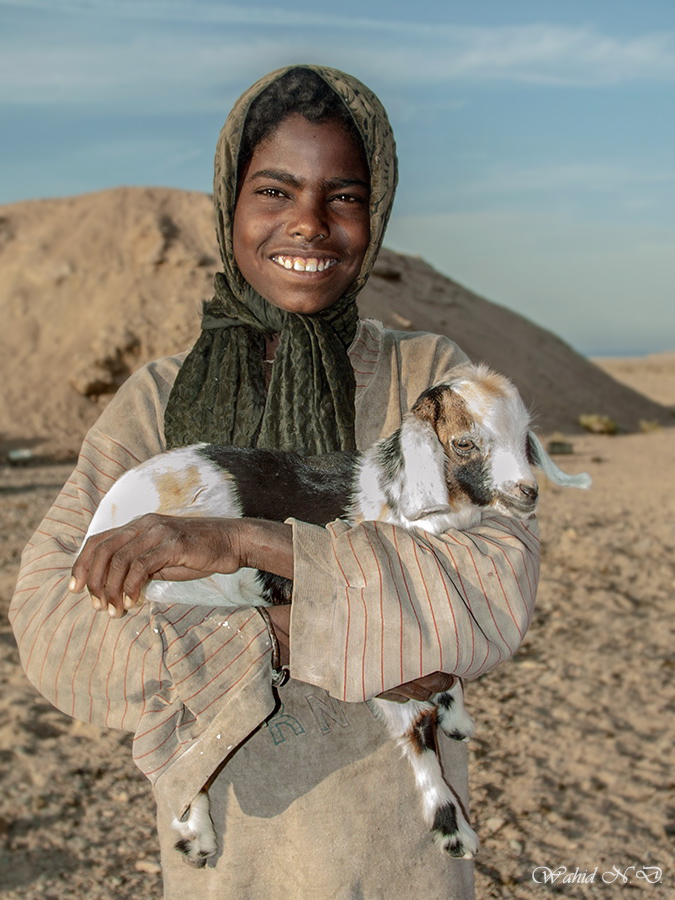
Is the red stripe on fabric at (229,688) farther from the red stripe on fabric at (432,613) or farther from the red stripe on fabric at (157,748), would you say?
the red stripe on fabric at (432,613)

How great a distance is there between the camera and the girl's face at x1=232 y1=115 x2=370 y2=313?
193 centimetres

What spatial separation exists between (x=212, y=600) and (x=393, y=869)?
0.68 meters

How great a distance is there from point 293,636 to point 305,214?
0.91 metres

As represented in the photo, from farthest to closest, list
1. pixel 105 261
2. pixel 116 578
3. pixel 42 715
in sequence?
pixel 105 261 < pixel 42 715 < pixel 116 578

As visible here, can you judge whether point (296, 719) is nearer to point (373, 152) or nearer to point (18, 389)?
point (373, 152)

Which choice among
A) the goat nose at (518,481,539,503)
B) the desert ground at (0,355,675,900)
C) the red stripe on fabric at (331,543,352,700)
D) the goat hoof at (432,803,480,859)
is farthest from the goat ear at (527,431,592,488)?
the desert ground at (0,355,675,900)

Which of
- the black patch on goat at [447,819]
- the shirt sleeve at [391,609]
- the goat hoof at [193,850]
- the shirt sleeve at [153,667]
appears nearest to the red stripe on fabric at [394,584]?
the shirt sleeve at [391,609]

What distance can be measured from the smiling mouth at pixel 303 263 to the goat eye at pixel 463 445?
0.48 m

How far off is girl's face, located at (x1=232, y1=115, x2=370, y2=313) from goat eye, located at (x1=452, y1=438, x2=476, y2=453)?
1.42ft

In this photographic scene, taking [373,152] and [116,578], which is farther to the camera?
[373,152]

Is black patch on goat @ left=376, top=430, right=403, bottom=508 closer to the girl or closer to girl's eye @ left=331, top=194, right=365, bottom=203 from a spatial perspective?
the girl

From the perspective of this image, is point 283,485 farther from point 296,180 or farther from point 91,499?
point 296,180

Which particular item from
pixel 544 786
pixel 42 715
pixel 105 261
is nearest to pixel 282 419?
pixel 544 786

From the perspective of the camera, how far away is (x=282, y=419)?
1.97 m
